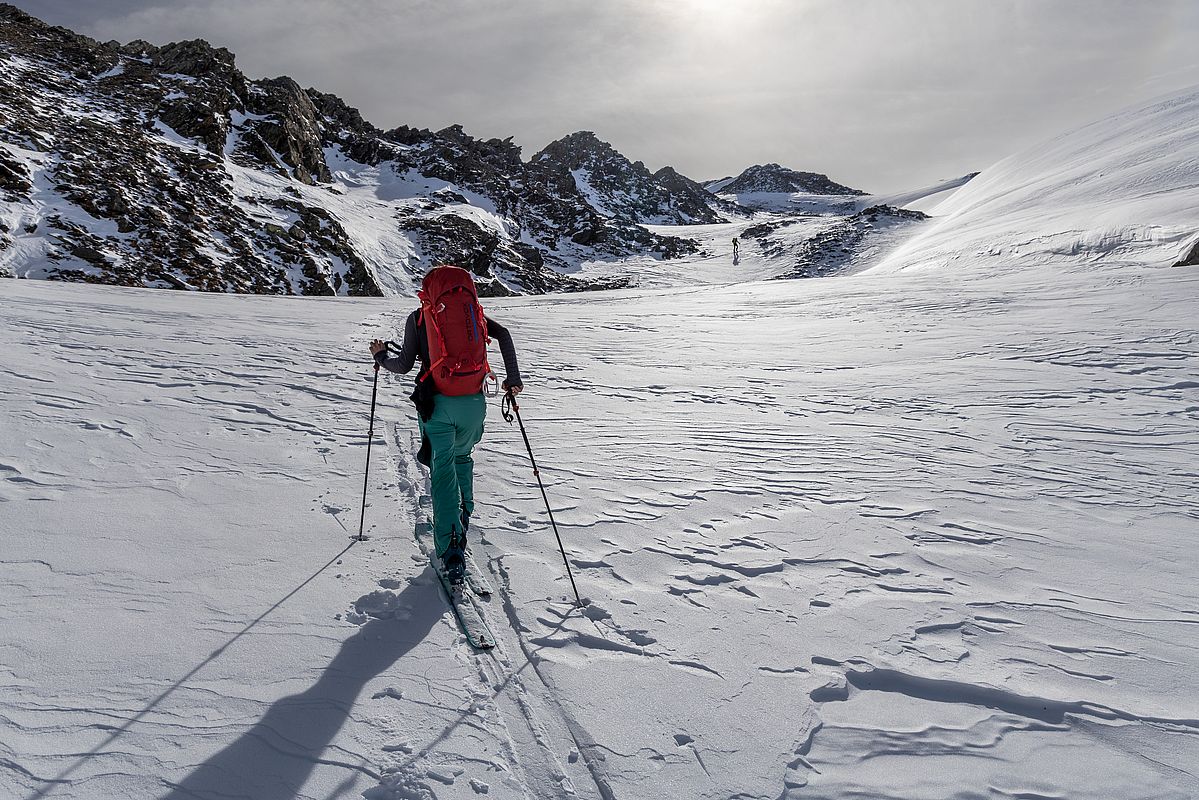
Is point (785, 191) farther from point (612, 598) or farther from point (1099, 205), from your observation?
point (612, 598)

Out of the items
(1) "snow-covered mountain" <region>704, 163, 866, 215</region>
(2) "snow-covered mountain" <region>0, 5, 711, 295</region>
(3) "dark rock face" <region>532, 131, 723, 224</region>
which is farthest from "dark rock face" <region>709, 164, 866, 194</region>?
(2) "snow-covered mountain" <region>0, 5, 711, 295</region>

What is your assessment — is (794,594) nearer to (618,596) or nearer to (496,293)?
(618,596)

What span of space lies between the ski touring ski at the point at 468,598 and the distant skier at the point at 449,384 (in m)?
0.09

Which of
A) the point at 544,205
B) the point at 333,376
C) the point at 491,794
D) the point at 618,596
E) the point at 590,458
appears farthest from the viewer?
the point at 544,205

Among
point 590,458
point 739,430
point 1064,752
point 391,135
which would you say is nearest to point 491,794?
point 1064,752

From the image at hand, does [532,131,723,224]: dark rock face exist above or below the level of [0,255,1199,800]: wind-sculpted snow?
above

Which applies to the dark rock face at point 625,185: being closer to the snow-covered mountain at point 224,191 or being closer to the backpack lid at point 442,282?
the snow-covered mountain at point 224,191

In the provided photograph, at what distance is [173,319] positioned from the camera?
42.3ft

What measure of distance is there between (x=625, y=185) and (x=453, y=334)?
134572 mm

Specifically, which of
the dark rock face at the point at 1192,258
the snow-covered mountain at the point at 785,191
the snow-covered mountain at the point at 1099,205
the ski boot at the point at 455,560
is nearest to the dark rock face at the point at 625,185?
the snow-covered mountain at the point at 785,191

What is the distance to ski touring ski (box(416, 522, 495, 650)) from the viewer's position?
3416mm

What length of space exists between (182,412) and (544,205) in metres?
69.4

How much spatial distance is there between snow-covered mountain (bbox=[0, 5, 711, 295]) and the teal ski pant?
26.8 m

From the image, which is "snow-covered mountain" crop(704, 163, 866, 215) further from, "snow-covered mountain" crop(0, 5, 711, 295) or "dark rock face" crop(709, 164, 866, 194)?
"snow-covered mountain" crop(0, 5, 711, 295)
